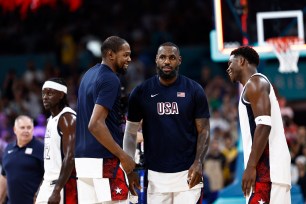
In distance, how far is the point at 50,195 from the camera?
8703 mm

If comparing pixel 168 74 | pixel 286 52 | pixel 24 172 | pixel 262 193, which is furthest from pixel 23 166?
pixel 286 52

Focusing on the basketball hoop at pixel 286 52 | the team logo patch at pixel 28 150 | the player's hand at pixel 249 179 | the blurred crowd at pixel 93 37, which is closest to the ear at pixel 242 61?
the player's hand at pixel 249 179

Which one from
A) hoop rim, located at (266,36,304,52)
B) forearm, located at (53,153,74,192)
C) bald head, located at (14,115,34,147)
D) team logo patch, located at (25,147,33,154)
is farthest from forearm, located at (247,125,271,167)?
hoop rim, located at (266,36,304,52)

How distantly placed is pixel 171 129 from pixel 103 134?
3.18 ft

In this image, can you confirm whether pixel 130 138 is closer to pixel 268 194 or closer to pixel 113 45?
pixel 113 45

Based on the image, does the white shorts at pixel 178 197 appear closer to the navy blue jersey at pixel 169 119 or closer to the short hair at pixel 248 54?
the navy blue jersey at pixel 169 119

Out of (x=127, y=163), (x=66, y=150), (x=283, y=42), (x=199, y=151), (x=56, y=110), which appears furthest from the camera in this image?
(x=283, y=42)

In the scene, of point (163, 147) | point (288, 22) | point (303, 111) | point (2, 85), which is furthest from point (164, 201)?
point (2, 85)

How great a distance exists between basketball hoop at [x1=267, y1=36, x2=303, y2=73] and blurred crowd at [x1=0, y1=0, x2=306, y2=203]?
429 centimetres

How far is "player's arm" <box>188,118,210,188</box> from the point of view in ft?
25.9

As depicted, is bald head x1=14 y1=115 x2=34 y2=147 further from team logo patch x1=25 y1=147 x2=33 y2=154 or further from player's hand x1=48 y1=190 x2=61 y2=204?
player's hand x1=48 y1=190 x2=61 y2=204

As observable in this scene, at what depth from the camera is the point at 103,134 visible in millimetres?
7422

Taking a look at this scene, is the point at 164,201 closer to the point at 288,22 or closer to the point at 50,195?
the point at 50,195

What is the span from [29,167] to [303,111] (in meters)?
10.8
